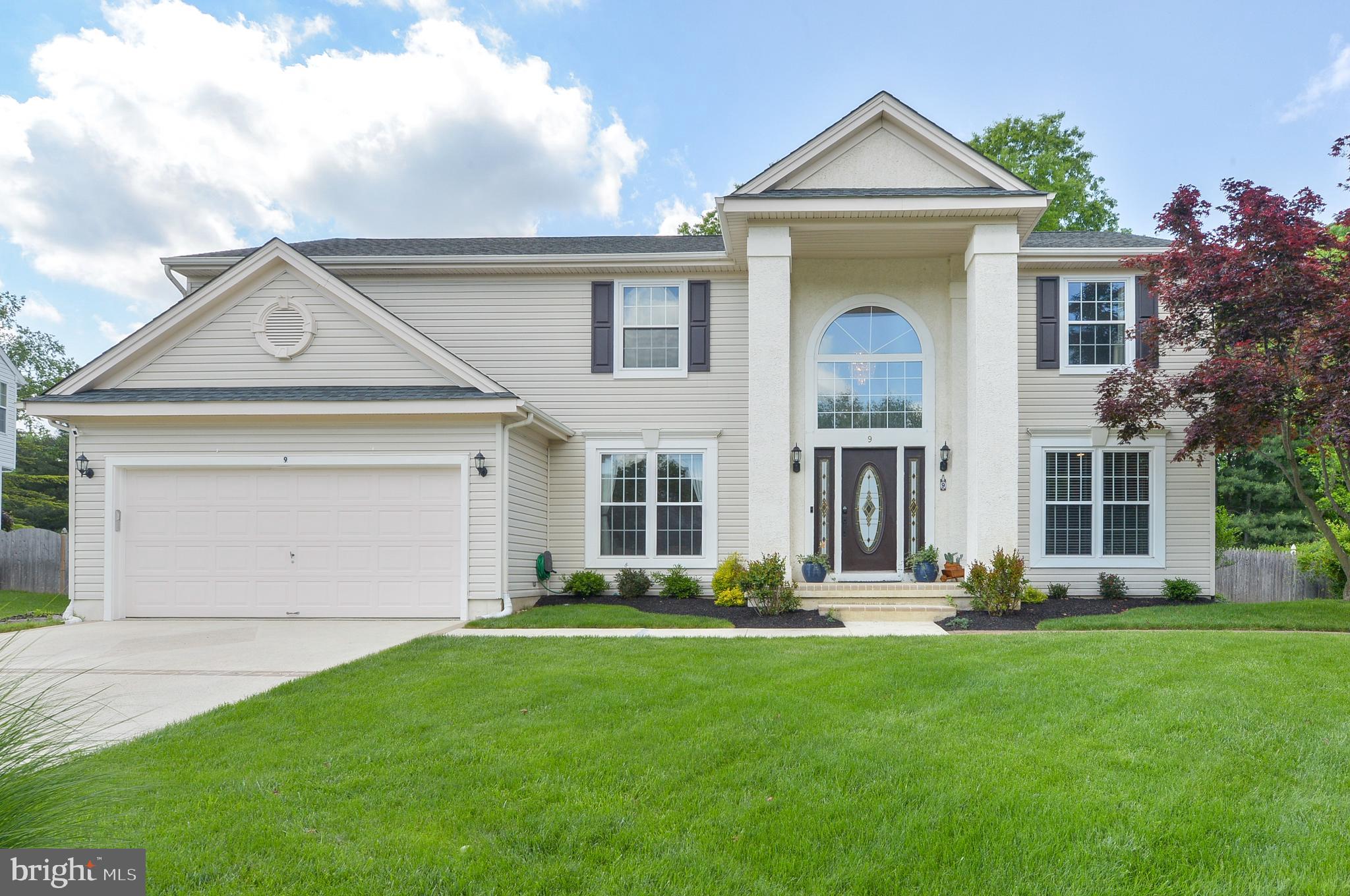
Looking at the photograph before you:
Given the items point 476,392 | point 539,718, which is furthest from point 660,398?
point 539,718

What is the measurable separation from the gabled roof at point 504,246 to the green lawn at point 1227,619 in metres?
7.69

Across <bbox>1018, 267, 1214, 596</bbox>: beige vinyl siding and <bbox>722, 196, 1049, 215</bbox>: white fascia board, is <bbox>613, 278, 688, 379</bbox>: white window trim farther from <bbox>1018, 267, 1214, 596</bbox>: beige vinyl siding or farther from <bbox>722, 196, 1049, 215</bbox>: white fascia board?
<bbox>1018, 267, 1214, 596</bbox>: beige vinyl siding

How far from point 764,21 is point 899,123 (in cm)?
568

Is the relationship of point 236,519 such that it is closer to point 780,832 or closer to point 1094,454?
point 780,832

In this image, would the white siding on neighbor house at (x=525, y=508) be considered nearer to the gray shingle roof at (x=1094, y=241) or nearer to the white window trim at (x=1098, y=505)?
the white window trim at (x=1098, y=505)

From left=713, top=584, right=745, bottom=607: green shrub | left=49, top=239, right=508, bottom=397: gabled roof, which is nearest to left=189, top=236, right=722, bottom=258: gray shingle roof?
left=49, top=239, right=508, bottom=397: gabled roof

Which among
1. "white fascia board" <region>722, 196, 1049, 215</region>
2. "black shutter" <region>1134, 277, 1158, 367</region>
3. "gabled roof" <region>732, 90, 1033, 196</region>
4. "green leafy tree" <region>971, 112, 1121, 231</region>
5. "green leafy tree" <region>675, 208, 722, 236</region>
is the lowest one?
"black shutter" <region>1134, 277, 1158, 367</region>

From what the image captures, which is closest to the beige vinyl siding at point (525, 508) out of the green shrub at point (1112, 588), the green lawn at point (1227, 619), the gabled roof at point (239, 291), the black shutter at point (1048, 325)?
the gabled roof at point (239, 291)

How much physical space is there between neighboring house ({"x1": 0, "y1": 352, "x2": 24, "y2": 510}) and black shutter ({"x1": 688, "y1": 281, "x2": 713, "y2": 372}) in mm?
22256

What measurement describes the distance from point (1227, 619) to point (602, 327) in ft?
30.8

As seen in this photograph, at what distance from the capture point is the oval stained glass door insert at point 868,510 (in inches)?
488

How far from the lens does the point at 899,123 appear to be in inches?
446

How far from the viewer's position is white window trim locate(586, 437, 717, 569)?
41.1ft

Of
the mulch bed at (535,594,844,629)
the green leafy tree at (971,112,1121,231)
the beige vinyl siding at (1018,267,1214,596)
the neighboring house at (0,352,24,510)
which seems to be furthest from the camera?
the green leafy tree at (971,112,1121,231)
